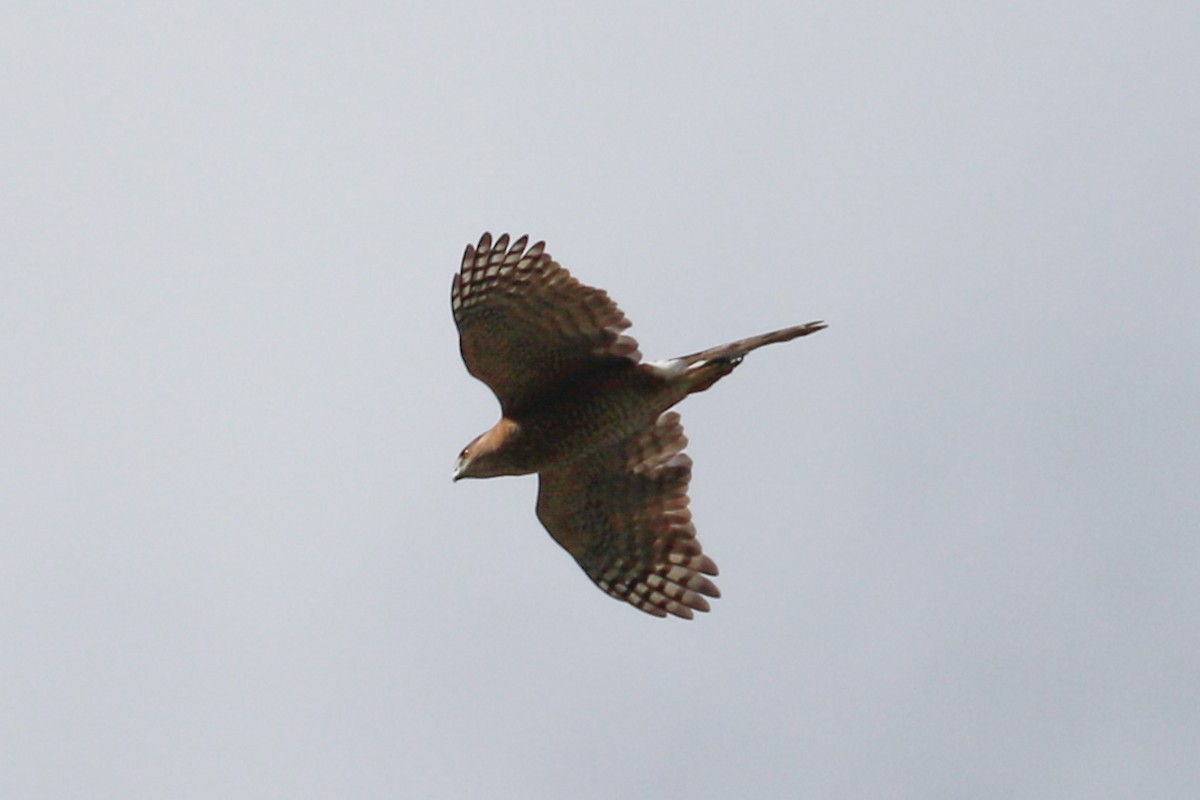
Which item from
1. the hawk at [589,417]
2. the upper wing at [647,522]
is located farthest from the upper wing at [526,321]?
the upper wing at [647,522]

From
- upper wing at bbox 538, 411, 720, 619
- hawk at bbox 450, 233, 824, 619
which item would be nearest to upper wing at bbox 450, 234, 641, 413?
hawk at bbox 450, 233, 824, 619

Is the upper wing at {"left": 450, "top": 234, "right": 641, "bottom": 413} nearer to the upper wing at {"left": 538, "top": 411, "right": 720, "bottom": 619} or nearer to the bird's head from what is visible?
the bird's head

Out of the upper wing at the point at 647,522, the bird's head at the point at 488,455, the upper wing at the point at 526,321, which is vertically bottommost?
the upper wing at the point at 647,522

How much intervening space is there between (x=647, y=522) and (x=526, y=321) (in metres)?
2.36

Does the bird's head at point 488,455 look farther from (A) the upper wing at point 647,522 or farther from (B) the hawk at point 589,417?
(A) the upper wing at point 647,522

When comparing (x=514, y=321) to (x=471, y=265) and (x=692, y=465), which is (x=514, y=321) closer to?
(x=471, y=265)

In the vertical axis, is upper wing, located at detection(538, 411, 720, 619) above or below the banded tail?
below

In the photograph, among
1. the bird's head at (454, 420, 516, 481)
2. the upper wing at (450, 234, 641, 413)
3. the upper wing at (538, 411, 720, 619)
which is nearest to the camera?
the upper wing at (450, 234, 641, 413)

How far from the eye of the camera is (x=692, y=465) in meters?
15.3

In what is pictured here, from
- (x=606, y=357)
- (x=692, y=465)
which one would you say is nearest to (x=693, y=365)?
(x=606, y=357)

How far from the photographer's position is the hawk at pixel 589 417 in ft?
44.5

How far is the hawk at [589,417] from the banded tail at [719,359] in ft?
0.03

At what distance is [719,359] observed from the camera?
13797 millimetres

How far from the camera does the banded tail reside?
13570 mm
